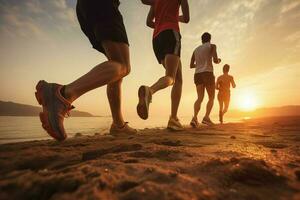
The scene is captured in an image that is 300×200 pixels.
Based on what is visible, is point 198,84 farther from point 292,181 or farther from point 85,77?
point 292,181

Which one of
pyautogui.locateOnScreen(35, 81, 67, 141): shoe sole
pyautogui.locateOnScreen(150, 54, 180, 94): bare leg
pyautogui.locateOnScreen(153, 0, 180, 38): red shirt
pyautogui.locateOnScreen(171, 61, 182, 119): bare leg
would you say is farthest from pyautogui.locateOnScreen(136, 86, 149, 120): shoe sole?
pyautogui.locateOnScreen(153, 0, 180, 38): red shirt

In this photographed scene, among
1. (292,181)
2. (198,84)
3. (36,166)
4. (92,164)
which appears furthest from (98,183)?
(198,84)

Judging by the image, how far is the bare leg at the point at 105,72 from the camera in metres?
2.02

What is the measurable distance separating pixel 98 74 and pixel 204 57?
4433mm

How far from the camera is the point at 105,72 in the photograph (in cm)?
219

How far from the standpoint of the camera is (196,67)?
629 cm

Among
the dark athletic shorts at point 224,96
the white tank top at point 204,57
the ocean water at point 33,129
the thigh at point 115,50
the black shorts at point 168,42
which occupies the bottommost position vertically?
the ocean water at point 33,129

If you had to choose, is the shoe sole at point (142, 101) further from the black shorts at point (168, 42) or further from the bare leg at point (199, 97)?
the bare leg at point (199, 97)

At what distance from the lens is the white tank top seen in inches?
235

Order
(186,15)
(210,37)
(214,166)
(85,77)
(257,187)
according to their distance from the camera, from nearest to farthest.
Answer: (257,187), (214,166), (85,77), (186,15), (210,37)

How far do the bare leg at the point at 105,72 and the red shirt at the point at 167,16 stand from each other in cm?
136

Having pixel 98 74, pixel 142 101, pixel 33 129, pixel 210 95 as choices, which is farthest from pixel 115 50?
pixel 33 129

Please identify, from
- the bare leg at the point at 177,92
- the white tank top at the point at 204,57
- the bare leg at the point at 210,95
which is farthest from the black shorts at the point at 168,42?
the bare leg at the point at 210,95

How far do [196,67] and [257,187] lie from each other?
5577mm
